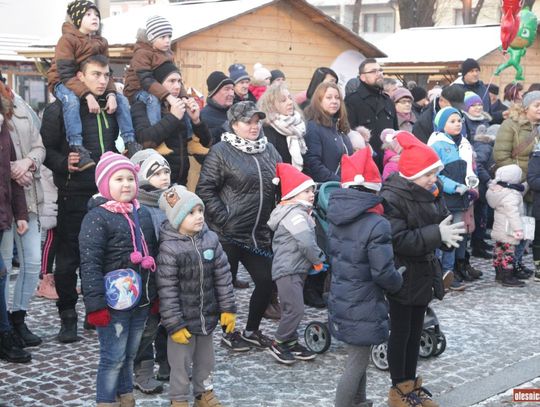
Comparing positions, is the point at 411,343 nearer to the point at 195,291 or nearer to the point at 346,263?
the point at 346,263

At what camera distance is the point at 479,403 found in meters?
6.00

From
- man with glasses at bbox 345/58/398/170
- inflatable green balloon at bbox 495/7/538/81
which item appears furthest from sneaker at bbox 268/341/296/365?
inflatable green balloon at bbox 495/7/538/81

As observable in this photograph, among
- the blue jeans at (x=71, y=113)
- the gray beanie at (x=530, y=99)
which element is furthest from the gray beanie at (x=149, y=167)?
the gray beanie at (x=530, y=99)

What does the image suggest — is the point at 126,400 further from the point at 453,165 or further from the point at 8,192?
the point at 453,165

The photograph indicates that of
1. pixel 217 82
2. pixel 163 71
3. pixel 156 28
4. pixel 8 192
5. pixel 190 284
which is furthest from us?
pixel 217 82

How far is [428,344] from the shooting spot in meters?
6.93

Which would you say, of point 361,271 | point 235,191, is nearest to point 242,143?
point 235,191

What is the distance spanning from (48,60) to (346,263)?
13566 mm

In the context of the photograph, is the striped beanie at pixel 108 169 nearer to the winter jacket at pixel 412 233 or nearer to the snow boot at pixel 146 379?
the snow boot at pixel 146 379

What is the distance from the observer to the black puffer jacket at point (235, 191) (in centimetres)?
693

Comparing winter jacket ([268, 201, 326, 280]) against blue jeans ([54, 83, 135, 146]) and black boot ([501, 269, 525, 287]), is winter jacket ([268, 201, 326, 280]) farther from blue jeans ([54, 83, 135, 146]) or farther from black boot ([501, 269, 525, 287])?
black boot ([501, 269, 525, 287])

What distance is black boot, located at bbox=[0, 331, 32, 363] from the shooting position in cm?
662

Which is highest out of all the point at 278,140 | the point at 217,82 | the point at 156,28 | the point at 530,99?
the point at 156,28

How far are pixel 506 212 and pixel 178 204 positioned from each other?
5.50 m
